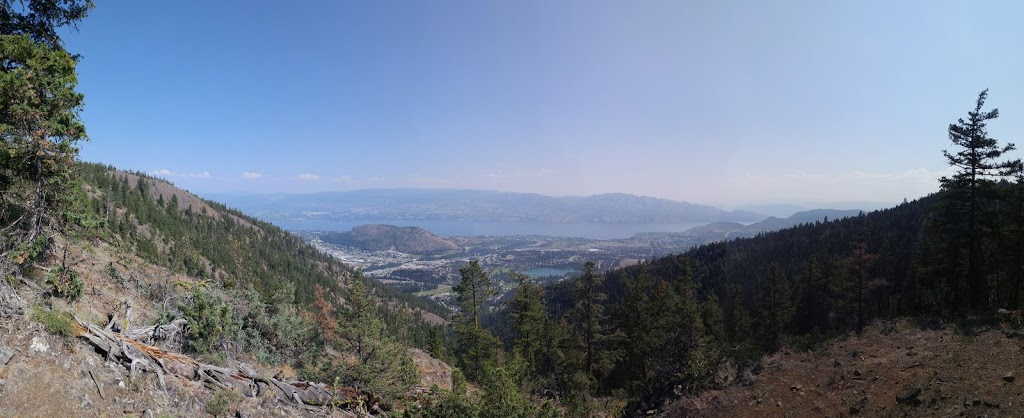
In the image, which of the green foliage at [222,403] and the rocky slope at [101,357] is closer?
the rocky slope at [101,357]

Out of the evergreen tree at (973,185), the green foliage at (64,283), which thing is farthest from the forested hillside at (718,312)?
the green foliage at (64,283)

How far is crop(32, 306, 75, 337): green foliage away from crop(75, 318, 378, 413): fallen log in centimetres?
27

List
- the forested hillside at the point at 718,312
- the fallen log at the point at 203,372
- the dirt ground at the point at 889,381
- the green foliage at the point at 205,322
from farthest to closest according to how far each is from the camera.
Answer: the forested hillside at the point at 718,312
the green foliage at the point at 205,322
the dirt ground at the point at 889,381
the fallen log at the point at 203,372

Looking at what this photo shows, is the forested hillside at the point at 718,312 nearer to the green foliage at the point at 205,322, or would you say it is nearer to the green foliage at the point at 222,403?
the green foliage at the point at 222,403

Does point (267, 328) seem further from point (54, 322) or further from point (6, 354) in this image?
point (6, 354)

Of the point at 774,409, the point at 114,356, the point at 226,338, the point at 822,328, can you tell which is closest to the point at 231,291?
the point at 226,338

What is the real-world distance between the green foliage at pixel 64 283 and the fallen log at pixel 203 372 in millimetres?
2133

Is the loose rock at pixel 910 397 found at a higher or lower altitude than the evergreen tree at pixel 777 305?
higher

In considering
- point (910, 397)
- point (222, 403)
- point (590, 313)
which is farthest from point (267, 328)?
point (910, 397)

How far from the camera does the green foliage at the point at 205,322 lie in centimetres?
1234

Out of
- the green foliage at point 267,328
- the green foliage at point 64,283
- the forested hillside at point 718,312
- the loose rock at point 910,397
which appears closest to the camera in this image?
the green foliage at point 64,283

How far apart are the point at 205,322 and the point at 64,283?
3.44 metres

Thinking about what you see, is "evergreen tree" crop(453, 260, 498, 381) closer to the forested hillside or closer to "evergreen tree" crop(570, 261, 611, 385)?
the forested hillside

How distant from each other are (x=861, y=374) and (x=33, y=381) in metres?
22.7
